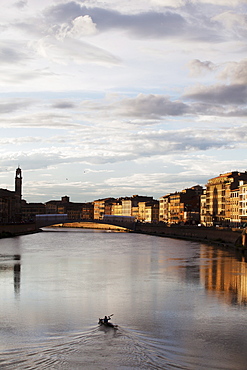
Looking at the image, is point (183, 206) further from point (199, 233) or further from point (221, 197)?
point (199, 233)

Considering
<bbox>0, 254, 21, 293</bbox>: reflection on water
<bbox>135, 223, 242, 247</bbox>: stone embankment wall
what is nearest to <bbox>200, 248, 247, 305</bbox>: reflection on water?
<bbox>0, 254, 21, 293</bbox>: reflection on water

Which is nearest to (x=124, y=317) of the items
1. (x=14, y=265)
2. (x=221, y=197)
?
(x=14, y=265)

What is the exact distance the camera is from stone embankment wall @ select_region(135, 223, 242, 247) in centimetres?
6800

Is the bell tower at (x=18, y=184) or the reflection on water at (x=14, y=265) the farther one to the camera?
the bell tower at (x=18, y=184)

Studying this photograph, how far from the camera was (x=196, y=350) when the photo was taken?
1977 cm

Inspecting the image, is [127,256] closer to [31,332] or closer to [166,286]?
[166,286]

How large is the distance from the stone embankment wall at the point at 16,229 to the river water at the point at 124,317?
53.2 meters

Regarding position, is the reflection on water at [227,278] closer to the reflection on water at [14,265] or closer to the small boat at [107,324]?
the small boat at [107,324]

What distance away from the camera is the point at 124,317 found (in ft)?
81.4

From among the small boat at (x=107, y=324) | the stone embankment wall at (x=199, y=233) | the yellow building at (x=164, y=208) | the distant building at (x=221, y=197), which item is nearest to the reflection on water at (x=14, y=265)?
the small boat at (x=107, y=324)

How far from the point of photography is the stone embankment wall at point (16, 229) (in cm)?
9732

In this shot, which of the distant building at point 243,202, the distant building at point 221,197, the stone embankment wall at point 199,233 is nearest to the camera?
the stone embankment wall at point 199,233

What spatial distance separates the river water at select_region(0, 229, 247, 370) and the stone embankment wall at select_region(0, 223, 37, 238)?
5317 cm

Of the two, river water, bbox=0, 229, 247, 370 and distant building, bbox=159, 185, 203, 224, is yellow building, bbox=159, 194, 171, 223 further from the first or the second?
river water, bbox=0, 229, 247, 370
